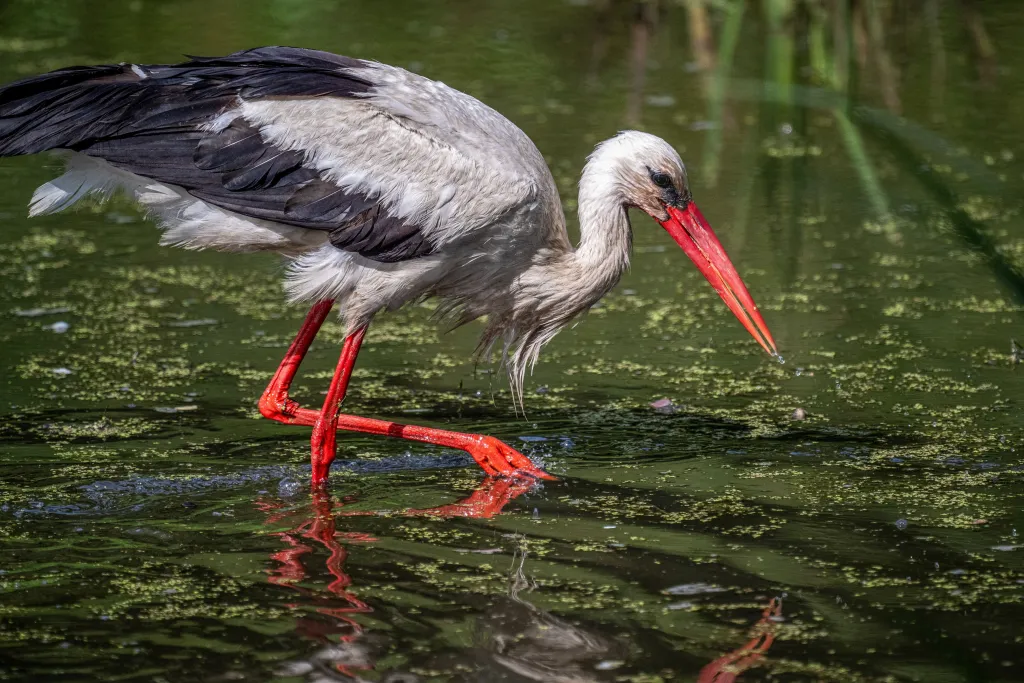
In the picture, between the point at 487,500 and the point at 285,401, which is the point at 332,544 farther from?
the point at 285,401

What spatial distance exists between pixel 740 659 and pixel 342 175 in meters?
2.68

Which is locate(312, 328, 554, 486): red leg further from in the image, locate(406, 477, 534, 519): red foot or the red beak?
the red beak

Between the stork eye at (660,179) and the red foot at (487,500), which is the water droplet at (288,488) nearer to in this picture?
the red foot at (487,500)

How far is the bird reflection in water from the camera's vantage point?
371cm

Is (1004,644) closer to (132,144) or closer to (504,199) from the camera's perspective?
(504,199)

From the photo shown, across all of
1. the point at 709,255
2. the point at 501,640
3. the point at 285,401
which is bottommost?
the point at 501,640

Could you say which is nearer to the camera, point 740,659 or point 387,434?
point 740,659

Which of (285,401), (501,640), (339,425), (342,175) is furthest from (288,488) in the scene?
(501,640)

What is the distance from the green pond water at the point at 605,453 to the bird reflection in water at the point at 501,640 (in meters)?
0.01

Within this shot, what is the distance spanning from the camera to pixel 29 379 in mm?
6406

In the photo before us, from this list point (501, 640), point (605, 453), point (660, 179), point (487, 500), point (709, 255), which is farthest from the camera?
point (709, 255)

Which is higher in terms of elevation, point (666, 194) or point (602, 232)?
point (666, 194)

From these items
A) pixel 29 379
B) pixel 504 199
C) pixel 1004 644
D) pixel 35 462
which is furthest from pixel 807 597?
pixel 29 379

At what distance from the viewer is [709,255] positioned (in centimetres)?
586
